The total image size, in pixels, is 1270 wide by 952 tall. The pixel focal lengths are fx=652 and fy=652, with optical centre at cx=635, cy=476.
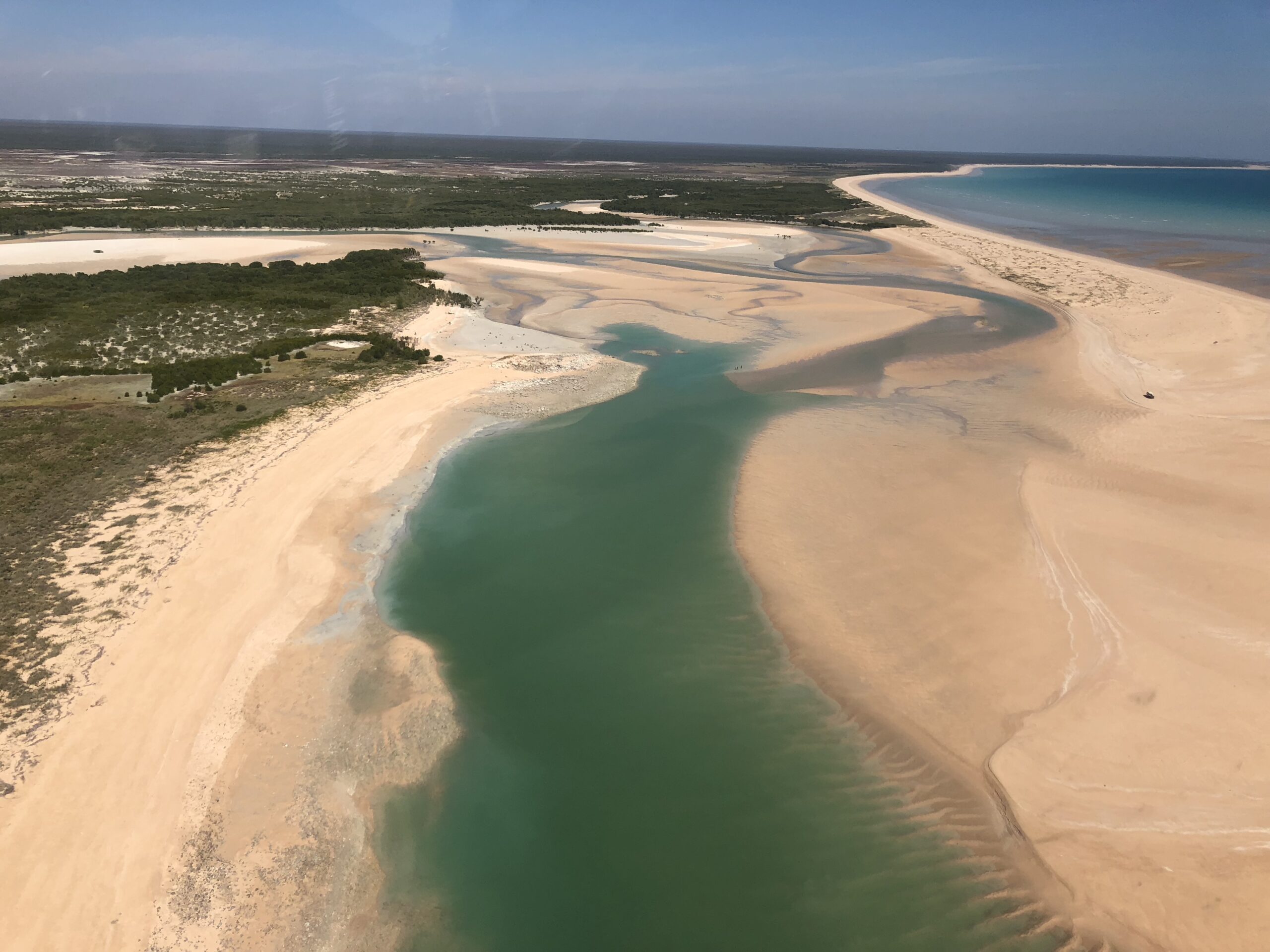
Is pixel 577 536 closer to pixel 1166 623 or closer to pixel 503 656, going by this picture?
pixel 503 656

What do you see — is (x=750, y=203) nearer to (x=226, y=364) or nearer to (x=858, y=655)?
(x=226, y=364)

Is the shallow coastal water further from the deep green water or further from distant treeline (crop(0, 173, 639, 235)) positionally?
the deep green water

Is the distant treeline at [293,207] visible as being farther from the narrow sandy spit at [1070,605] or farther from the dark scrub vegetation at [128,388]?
the narrow sandy spit at [1070,605]

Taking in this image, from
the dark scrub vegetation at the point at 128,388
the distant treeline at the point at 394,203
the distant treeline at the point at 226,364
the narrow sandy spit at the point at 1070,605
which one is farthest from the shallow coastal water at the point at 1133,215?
the dark scrub vegetation at the point at 128,388

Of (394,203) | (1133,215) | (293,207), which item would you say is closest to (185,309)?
(293,207)

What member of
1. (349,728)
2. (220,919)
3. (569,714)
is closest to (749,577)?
(569,714)

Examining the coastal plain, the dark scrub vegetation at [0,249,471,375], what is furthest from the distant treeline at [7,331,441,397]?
the coastal plain
